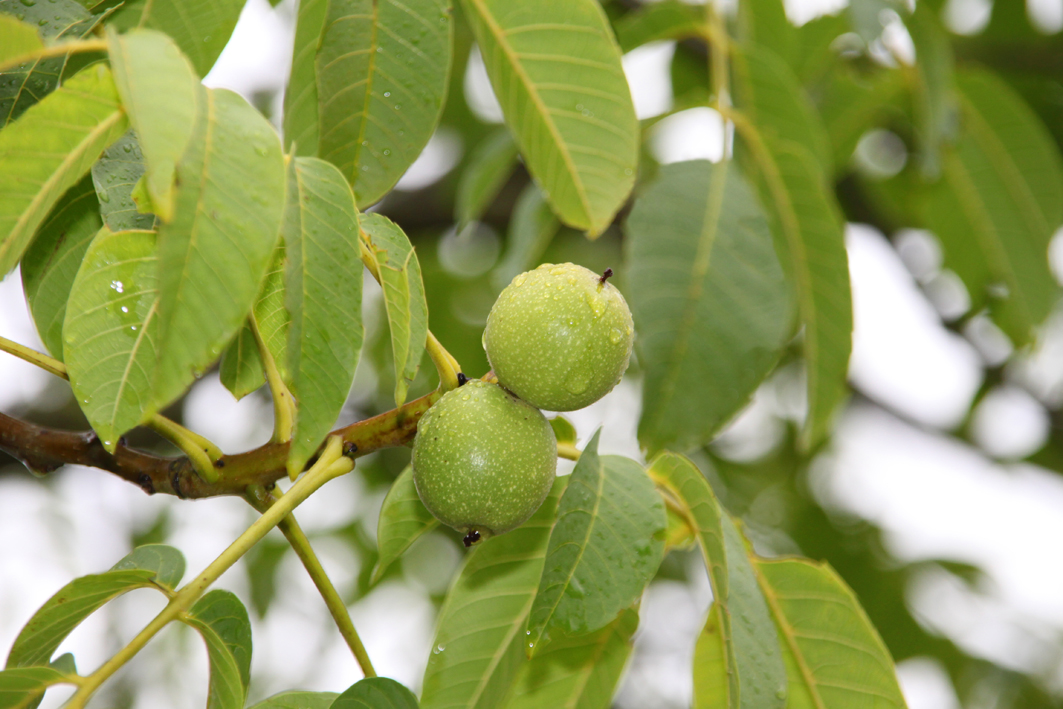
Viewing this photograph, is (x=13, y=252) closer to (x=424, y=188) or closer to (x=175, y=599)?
(x=175, y=599)

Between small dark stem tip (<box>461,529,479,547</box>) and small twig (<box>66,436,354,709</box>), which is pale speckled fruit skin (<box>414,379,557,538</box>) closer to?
small dark stem tip (<box>461,529,479,547</box>)

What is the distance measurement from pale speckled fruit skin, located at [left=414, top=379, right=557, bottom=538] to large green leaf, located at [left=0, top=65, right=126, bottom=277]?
1.44 ft

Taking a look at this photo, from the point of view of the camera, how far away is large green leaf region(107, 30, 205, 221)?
59 centimetres

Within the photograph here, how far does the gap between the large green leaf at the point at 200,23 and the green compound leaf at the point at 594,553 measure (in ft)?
1.97

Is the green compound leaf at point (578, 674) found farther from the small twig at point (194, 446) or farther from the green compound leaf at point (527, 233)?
the green compound leaf at point (527, 233)

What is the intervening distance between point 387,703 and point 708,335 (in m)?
0.72

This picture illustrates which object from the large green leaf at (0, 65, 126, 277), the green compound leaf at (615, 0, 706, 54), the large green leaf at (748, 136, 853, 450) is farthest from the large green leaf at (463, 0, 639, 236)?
the green compound leaf at (615, 0, 706, 54)

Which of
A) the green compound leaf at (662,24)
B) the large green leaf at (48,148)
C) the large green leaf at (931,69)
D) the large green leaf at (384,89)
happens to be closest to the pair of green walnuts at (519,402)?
the large green leaf at (384,89)

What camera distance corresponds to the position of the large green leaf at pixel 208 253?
→ 61cm

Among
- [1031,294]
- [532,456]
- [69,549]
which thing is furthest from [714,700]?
[69,549]

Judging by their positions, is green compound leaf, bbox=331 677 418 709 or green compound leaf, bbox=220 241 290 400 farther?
green compound leaf, bbox=220 241 290 400

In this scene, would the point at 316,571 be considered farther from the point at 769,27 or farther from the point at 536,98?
the point at 769,27

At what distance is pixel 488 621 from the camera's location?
109cm

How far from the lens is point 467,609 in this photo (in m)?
1.08
